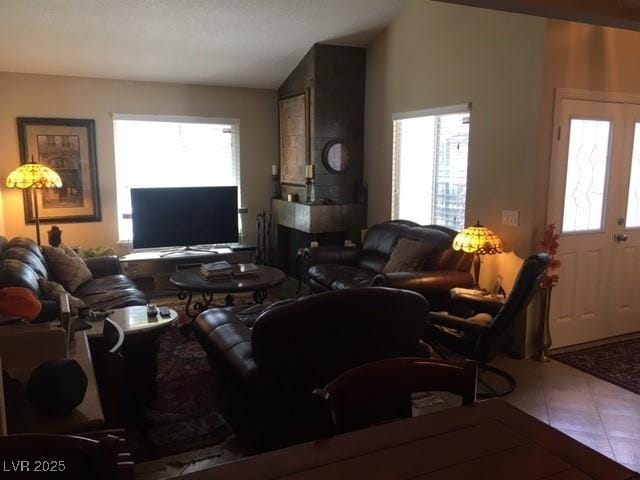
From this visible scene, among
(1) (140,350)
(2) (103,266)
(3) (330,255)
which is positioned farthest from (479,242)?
(2) (103,266)

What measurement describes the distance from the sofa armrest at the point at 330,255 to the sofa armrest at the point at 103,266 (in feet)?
6.41

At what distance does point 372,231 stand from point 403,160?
874 mm

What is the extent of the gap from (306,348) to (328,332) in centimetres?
12

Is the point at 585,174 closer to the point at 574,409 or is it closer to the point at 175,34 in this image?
the point at 574,409

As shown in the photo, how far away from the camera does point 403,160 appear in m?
5.68

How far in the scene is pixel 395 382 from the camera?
5.00 feet

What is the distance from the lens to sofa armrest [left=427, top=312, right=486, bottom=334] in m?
3.30

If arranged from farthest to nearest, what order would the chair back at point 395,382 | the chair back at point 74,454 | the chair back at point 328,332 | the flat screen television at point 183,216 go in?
1. the flat screen television at point 183,216
2. the chair back at point 328,332
3. the chair back at point 395,382
4. the chair back at point 74,454

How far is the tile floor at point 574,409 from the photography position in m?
2.71

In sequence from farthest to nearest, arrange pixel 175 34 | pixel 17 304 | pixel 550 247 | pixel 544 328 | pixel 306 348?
pixel 175 34
pixel 544 328
pixel 550 247
pixel 306 348
pixel 17 304

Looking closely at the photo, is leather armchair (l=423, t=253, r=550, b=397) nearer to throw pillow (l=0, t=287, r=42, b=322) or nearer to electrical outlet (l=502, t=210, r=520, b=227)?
electrical outlet (l=502, t=210, r=520, b=227)

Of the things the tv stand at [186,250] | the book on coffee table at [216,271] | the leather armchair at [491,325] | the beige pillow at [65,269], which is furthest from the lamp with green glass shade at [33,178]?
the leather armchair at [491,325]

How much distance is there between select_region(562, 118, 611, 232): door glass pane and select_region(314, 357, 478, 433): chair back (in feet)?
10.2

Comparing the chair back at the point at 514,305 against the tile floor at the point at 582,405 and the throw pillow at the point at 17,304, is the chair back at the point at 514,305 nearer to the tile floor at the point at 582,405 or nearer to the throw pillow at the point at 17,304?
the tile floor at the point at 582,405
